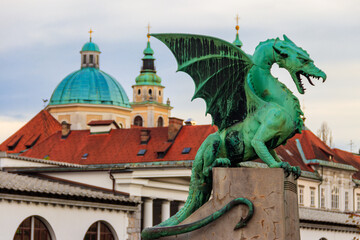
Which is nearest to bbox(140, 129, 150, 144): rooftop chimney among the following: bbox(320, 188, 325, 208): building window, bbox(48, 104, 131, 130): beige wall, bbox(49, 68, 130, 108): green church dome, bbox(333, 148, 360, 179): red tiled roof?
bbox(320, 188, 325, 208): building window

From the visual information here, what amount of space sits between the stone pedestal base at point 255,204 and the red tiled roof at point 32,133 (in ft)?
244

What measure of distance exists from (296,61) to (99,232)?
24655mm

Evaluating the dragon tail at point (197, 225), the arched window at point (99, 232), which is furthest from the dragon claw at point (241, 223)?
the arched window at point (99, 232)

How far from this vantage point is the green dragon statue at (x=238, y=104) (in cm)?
1639

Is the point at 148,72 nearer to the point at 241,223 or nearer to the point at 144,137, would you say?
the point at 144,137

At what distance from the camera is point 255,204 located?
619 inches

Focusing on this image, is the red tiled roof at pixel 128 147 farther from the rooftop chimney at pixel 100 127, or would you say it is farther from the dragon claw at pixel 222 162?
the dragon claw at pixel 222 162

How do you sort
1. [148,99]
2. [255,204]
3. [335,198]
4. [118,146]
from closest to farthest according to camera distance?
[255,204] < [118,146] < [335,198] < [148,99]

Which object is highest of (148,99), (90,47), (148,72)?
(148,72)

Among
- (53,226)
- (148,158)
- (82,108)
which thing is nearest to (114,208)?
(53,226)

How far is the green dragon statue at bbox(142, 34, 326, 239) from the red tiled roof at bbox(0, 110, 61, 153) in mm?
73021

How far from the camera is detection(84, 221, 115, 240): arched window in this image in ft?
130

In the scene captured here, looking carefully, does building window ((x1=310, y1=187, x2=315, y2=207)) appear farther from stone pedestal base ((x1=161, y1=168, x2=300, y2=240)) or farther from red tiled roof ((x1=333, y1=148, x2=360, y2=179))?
stone pedestal base ((x1=161, y1=168, x2=300, y2=240))

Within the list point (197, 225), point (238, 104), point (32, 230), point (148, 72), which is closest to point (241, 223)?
point (197, 225)
